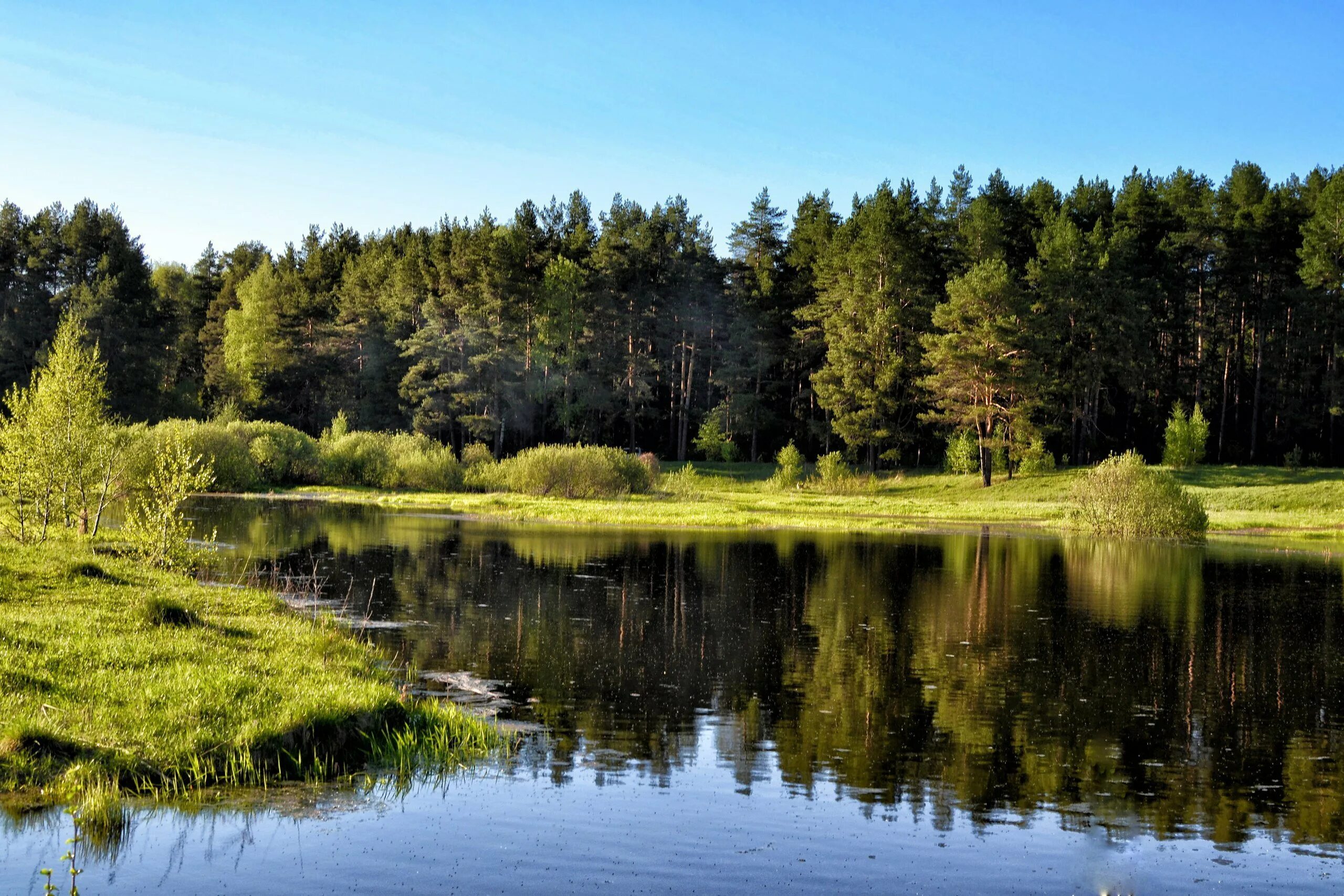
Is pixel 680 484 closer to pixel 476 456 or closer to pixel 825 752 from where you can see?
pixel 476 456

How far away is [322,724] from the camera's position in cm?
1302

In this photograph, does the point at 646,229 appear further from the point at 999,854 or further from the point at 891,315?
the point at 999,854

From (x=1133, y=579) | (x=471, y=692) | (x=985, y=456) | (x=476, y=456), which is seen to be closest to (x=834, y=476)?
(x=985, y=456)

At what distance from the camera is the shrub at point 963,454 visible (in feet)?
265

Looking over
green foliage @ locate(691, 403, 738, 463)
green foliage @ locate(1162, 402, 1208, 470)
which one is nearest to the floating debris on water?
green foliage @ locate(1162, 402, 1208, 470)

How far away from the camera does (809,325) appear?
315 ft

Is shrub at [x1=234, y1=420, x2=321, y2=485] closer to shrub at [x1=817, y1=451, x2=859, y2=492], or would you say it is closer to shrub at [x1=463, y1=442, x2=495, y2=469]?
shrub at [x1=463, y1=442, x2=495, y2=469]

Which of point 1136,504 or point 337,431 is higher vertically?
point 337,431

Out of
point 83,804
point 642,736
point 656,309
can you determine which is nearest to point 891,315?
point 656,309

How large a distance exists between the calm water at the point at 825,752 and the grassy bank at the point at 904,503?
2236 cm

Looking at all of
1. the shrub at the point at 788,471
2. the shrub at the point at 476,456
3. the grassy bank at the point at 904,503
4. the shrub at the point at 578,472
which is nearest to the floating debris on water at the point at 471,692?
the grassy bank at the point at 904,503

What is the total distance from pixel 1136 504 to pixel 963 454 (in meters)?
30.8

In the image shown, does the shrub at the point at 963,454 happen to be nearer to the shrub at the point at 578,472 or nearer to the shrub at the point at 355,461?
the shrub at the point at 578,472

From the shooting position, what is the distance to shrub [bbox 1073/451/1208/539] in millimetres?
49531
